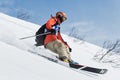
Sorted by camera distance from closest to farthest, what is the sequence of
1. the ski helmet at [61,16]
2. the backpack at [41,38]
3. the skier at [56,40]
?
the skier at [56,40] < the backpack at [41,38] < the ski helmet at [61,16]

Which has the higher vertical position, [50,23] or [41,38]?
[50,23]

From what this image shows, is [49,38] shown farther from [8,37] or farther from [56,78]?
[56,78]

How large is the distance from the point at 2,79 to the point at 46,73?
138cm

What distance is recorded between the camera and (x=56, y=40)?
1007cm

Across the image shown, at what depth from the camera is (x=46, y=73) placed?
678 cm

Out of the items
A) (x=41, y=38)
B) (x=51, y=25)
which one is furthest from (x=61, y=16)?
(x=41, y=38)

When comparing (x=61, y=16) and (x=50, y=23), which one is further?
(x=61, y=16)

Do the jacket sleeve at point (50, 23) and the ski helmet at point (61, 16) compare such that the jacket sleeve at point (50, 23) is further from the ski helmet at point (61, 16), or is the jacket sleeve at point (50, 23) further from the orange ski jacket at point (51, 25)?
the ski helmet at point (61, 16)

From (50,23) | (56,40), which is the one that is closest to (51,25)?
(50,23)

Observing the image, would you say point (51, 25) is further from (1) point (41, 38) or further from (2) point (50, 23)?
(1) point (41, 38)

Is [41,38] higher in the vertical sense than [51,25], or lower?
lower

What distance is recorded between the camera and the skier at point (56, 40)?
980 centimetres

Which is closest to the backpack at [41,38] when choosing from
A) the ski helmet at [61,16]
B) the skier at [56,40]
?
the skier at [56,40]

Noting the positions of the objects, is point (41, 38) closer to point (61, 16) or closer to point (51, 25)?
point (51, 25)
